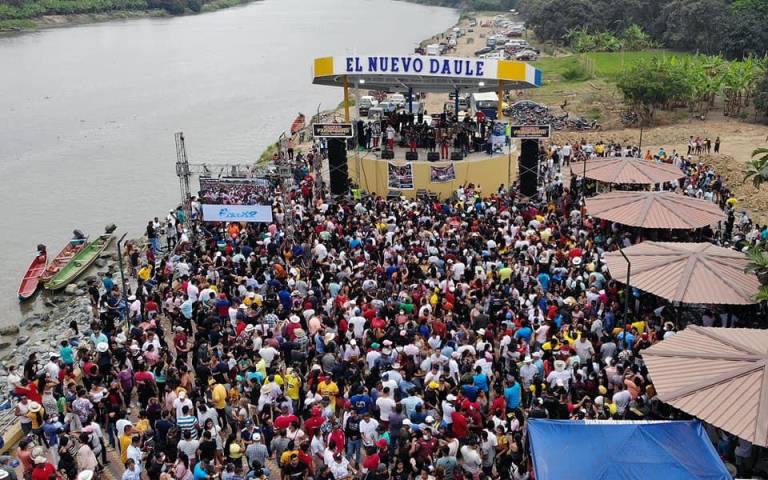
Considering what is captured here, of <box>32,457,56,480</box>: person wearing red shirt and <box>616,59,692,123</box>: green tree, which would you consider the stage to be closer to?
<box>32,457,56,480</box>: person wearing red shirt

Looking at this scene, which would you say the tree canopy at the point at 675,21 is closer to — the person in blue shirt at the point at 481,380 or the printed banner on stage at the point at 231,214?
the printed banner on stage at the point at 231,214

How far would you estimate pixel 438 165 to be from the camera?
2484 cm

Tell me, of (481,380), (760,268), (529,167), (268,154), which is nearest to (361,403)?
(481,380)

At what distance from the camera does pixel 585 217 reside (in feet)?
68.6

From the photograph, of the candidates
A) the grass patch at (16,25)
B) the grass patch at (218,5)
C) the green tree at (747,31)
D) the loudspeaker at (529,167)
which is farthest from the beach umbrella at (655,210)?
the grass patch at (218,5)

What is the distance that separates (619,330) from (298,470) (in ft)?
20.7

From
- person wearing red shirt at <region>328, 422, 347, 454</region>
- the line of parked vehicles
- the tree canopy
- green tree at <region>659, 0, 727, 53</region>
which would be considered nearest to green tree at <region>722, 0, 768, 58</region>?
the tree canopy

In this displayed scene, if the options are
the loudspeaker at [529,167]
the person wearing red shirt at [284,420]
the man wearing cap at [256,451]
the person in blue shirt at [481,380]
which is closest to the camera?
the man wearing cap at [256,451]

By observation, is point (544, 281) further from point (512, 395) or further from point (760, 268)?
point (512, 395)

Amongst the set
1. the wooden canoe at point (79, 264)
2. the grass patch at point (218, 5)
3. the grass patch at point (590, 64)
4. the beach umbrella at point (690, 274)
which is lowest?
the wooden canoe at point (79, 264)

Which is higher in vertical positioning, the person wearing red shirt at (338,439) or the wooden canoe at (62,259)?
the person wearing red shirt at (338,439)

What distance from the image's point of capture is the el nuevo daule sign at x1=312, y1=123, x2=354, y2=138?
24.1 meters

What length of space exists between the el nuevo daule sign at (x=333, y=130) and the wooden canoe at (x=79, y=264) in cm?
936

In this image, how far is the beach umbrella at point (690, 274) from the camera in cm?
1316
